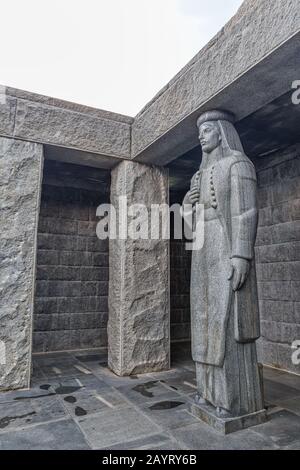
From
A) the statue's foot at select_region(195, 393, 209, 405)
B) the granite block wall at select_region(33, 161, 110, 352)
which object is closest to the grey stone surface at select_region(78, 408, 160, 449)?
the statue's foot at select_region(195, 393, 209, 405)

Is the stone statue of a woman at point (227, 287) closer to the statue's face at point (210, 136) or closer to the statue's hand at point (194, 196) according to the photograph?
the statue's face at point (210, 136)

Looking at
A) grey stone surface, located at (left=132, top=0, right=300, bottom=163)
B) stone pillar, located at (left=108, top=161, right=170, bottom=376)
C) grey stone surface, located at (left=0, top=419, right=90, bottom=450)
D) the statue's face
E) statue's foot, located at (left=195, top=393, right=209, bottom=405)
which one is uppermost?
grey stone surface, located at (left=132, top=0, right=300, bottom=163)

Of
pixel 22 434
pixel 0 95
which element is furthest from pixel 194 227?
pixel 0 95

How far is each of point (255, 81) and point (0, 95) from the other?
2327 millimetres

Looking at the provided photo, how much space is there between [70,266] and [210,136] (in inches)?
132

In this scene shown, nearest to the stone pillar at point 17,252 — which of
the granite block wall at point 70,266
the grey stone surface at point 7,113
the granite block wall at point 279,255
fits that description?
the grey stone surface at point 7,113

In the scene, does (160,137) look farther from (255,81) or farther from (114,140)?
(255,81)

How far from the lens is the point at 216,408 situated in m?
2.34

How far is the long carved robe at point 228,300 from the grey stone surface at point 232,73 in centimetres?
48

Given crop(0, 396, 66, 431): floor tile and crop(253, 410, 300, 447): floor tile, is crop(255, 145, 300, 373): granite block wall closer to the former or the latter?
crop(253, 410, 300, 447): floor tile

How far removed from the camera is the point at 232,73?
235cm

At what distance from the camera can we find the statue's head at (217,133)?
2580 mm

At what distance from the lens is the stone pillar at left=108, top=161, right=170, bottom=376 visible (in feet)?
11.8

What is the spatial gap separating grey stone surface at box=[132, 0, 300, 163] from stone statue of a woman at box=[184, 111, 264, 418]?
0.25m
